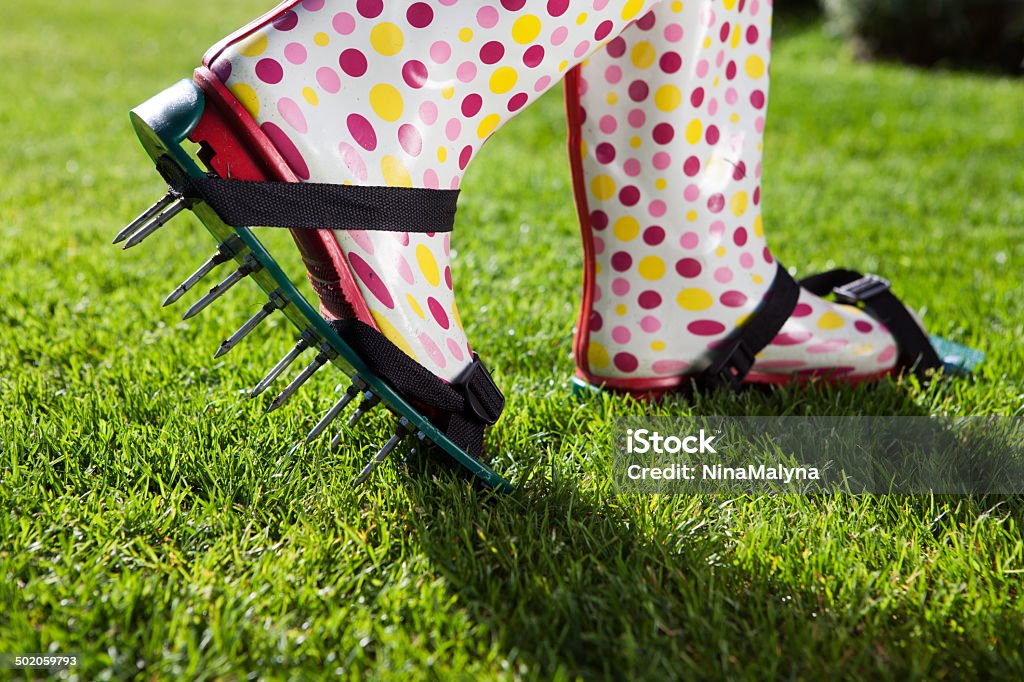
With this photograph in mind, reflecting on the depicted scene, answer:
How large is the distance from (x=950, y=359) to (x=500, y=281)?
107 cm

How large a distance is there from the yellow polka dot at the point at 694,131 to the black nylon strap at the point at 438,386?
1.79ft

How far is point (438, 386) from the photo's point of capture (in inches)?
51.3

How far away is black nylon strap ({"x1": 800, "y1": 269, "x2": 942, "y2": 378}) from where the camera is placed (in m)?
Result: 1.80

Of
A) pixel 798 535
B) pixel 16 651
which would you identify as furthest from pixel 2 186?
pixel 798 535

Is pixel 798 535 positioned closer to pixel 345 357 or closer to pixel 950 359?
pixel 345 357

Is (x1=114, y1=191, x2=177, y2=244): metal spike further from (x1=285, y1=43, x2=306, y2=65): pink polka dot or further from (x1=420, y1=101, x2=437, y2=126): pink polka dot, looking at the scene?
(x1=420, y1=101, x2=437, y2=126): pink polka dot

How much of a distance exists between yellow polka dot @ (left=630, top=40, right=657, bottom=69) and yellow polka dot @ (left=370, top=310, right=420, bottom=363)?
0.63m

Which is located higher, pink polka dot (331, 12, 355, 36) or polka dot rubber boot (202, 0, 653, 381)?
pink polka dot (331, 12, 355, 36)

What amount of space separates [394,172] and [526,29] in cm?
27

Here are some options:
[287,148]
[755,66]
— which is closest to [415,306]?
[287,148]

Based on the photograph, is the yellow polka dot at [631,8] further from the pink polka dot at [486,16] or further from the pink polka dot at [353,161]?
the pink polka dot at [353,161]

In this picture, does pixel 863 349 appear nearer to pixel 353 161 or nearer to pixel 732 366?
pixel 732 366

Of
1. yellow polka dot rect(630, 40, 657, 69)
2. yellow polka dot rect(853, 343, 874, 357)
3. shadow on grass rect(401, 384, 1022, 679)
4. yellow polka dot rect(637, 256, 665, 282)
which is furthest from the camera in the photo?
yellow polka dot rect(853, 343, 874, 357)

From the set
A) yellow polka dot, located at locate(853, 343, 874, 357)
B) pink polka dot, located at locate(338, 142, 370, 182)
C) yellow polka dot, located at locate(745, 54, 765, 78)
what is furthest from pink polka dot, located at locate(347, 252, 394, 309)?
yellow polka dot, located at locate(853, 343, 874, 357)
